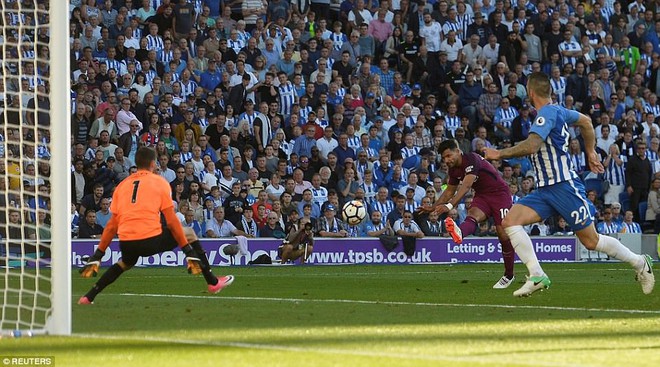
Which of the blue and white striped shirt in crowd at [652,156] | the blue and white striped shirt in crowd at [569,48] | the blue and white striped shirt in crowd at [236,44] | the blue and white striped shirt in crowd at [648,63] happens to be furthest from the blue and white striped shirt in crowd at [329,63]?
the blue and white striped shirt in crowd at [648,63]

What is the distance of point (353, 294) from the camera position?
50.4ft

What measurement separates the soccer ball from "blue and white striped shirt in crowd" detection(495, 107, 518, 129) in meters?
6.35

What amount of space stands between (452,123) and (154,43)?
7.45 meters

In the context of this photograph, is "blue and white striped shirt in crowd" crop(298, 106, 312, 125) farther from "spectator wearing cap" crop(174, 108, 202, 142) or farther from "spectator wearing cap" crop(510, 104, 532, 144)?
"spectator wearing cap" crop(510, 104, 532, 144)

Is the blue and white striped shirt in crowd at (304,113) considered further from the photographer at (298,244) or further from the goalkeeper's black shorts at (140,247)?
the goalkeeper's black shorts at (140,247)

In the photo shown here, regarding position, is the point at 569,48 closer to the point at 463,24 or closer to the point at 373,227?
the point at 463,24

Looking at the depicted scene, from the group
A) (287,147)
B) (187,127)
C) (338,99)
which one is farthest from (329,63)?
(187,127)

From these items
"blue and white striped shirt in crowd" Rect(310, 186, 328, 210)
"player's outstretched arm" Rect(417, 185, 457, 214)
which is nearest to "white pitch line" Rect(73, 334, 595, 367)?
"player's outstretched arm" Rect(417, 185, 457, 214)

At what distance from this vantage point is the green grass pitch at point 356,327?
8766mm

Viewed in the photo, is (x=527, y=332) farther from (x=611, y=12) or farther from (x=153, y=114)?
(x=611, y=12)

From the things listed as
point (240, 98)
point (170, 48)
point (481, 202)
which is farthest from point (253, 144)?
point (481, 202)

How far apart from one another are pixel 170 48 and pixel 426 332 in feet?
58.7

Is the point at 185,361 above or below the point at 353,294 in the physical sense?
above

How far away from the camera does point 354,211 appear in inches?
991
